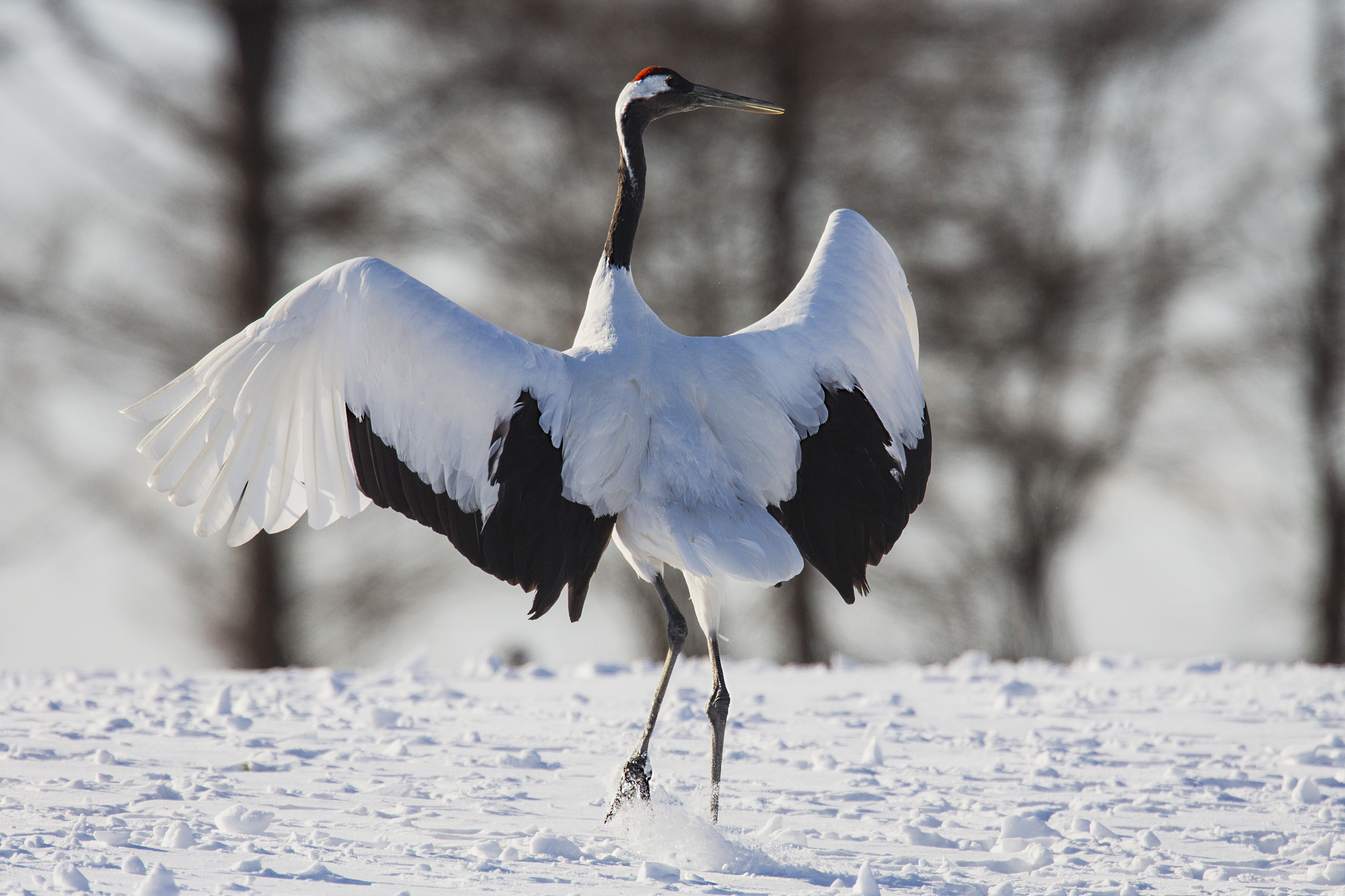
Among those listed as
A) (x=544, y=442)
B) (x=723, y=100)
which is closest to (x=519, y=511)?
(x=544, y=442)

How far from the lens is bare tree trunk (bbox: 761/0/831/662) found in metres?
13.1

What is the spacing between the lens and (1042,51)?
14422mm

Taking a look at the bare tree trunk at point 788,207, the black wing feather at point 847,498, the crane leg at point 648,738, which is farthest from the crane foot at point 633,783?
the bare tree trunk at point 788,207

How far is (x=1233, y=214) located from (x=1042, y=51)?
8.51 ft

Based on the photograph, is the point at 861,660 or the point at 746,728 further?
the point at 861,660

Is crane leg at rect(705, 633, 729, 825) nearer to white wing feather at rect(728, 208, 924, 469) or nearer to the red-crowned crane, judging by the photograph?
the red-crowned crane

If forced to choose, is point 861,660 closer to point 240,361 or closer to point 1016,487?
point 1016,487

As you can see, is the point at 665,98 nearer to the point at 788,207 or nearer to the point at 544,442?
the point at 544,442

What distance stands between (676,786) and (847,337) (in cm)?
158

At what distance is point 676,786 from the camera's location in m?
4.55

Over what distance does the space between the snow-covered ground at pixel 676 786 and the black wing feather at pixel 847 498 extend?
2.39 feet

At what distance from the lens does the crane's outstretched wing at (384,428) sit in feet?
13.4

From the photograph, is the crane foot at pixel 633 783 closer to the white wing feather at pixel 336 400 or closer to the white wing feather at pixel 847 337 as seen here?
the white wing feather at pixel 336 400

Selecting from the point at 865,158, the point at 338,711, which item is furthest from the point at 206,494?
the point at 865,158
